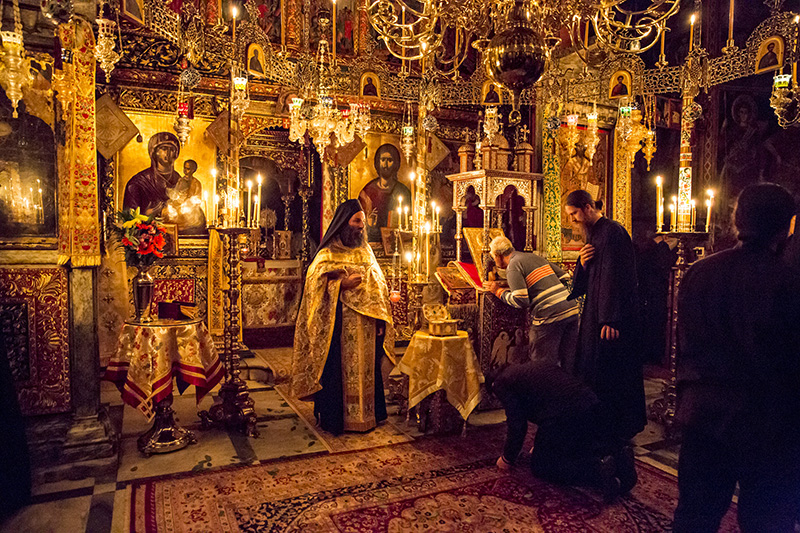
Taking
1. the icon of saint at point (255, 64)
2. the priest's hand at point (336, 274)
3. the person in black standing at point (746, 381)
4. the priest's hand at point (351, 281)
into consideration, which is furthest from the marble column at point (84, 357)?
the person in black standing at point (746, 381)

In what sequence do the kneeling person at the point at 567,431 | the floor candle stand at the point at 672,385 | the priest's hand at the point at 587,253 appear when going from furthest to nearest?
the floor candle stand at the point at 672,385, the priest's hand at the point at 587,253, the kneeling person at the point at 567,431

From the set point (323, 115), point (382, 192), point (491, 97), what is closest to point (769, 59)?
point (491, 97)

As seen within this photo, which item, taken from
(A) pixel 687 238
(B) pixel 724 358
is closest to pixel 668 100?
(A) pixel 687 238

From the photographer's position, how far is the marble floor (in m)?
3.18

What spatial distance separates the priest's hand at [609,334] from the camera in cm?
378

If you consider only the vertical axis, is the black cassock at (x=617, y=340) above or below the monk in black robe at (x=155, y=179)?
below

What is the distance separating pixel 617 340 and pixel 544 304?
1053 millimetres

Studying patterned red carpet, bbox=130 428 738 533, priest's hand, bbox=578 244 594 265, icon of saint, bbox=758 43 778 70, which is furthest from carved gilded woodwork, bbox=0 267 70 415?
icon of saint, bbox=758 43 778 70

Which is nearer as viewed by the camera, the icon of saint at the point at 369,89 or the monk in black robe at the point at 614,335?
the monk in black robe at the point at 614,335

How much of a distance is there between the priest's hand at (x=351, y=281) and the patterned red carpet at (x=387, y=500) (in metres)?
1.48

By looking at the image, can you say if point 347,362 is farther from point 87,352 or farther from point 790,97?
point 790,97

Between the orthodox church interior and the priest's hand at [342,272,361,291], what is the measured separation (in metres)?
0.02

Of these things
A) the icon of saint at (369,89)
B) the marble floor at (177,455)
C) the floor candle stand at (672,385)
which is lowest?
the marble floor at (177,455)

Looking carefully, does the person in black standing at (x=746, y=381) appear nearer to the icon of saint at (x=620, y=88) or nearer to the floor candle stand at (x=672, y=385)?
the floor candle stand at (x=672, y=385)
